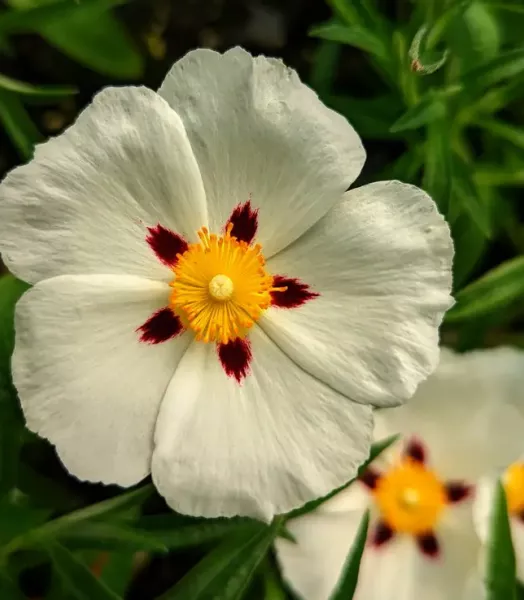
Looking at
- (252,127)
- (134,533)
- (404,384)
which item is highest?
(252,127)

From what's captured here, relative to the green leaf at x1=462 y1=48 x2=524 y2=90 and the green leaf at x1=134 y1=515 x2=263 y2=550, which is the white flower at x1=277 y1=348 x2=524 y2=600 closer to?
the green leaf at x1=134 y1=515 x2=263 y2=550

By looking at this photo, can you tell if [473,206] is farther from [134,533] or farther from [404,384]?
[134,533]

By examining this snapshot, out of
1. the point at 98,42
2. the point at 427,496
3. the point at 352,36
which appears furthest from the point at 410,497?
the point at 98,42

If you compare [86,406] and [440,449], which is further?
[440,449]

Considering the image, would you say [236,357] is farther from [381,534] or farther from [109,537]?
[381,534]

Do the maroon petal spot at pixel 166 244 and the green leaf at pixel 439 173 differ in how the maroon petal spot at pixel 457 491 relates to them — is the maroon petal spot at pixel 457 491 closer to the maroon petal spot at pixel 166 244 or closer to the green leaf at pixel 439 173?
the green leaf at pixel 439 173

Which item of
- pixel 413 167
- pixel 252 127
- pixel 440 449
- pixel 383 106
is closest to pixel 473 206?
pixel 413 167
